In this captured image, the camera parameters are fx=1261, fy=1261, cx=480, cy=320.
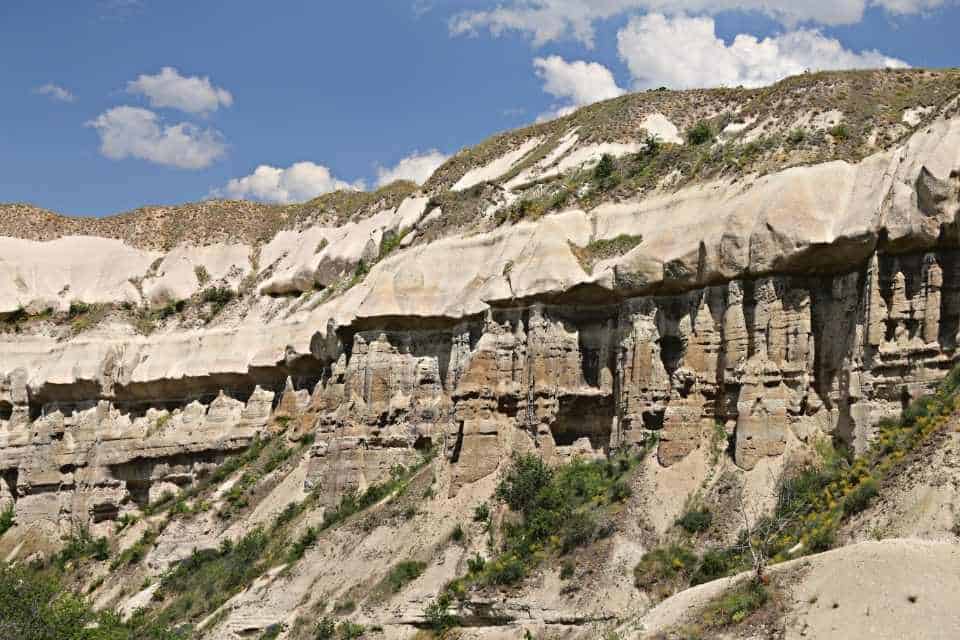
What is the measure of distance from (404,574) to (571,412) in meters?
7.99

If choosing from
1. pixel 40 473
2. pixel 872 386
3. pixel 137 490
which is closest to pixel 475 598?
pixel 872 386

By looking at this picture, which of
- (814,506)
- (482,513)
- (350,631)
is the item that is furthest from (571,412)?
(814,506)

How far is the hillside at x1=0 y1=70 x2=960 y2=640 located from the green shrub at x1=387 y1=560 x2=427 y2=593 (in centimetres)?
11

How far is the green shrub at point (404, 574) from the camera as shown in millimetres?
36969

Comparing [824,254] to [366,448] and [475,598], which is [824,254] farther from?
[366,448]

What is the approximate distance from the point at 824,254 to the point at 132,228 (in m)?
53.2

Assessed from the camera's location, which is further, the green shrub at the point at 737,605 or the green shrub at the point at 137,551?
the green shrub at the point at 137,551

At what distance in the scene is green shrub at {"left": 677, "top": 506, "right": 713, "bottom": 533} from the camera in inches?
1288

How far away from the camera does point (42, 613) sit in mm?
41781

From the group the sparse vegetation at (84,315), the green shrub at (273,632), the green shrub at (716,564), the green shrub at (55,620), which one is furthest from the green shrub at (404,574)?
the sparse vegetation at (84,315)

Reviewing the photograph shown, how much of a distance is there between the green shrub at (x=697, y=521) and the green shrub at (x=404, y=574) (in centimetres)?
840

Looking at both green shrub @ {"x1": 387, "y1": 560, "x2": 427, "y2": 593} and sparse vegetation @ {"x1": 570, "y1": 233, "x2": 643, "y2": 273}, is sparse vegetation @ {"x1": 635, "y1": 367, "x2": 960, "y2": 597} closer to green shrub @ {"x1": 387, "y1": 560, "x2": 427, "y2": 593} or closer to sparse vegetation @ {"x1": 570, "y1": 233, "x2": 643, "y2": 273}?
green shrub @ {"x1": 387, "y1": 560, "x2": 427, "y2": 593}

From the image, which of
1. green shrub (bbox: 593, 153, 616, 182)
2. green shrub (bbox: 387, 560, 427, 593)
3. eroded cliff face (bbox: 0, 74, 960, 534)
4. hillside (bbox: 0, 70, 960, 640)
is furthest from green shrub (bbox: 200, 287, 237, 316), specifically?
green shrub (bbox: 387, 560, 427, 593)

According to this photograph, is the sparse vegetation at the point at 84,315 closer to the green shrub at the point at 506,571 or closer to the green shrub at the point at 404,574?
the green shrub at the point at 404,574
